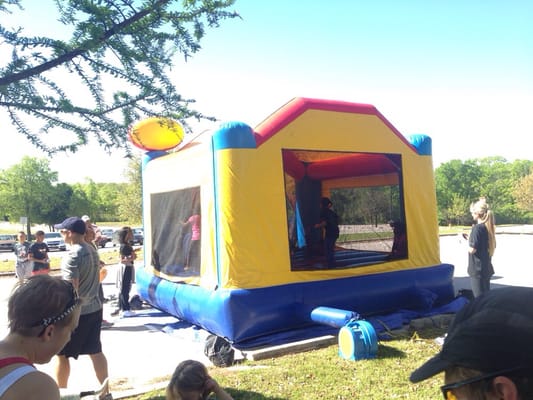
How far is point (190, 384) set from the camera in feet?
8.89

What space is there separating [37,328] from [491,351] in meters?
1.50

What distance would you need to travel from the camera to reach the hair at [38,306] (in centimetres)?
164

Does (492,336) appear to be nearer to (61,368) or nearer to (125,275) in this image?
(61,368)

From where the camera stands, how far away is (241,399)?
12.8ft

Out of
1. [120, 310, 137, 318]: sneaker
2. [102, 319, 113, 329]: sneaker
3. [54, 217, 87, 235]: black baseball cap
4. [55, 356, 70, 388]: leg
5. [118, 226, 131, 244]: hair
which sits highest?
[54, 217, 87, 235]: black baseball cap

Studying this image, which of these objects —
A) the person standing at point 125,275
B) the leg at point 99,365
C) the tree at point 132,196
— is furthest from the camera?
the tree at point 132,196

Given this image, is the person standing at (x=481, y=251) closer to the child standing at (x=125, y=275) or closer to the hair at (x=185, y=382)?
the hair at (x=185, y=382)

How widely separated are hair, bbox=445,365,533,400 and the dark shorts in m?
3.47

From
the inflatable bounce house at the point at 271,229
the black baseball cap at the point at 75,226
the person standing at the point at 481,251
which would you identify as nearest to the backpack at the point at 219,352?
the inflatable bounce house at the point at 271,229

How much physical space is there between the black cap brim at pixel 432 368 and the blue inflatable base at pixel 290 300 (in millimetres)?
4350

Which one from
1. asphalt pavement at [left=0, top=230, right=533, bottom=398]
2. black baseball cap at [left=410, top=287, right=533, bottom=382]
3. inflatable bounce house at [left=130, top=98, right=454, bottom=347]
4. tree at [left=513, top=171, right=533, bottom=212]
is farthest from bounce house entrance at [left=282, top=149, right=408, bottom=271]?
tree at [left=513, top=171, right=533, bottom=212]

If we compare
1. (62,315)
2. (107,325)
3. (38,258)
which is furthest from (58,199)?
(62,315)

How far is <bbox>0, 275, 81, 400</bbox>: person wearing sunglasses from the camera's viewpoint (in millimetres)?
1455

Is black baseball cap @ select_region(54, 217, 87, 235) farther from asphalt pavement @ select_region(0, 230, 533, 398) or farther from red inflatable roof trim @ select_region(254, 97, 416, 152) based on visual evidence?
red inflatable roof trim @ select_region(254, 97, 416, 152)
